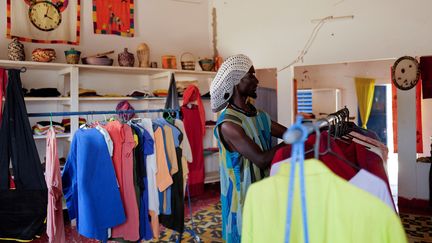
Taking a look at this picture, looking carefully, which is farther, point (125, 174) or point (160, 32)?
point (160, 32)

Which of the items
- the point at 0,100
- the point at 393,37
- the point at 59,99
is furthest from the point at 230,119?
the point at 393,37

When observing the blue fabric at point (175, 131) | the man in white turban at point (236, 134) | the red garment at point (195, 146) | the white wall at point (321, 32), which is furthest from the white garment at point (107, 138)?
the white wall at point (321, 32)

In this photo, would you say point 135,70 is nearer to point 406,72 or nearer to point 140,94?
point 140,94

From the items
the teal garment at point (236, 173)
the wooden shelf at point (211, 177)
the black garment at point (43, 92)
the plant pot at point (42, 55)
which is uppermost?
the plant pot at point (42, 55)

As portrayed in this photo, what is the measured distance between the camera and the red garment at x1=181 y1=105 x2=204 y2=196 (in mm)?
4660

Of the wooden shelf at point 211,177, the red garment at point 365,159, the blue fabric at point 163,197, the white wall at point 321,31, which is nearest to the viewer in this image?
the red garment at point 365,159

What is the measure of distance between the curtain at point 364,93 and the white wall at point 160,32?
3543 mm

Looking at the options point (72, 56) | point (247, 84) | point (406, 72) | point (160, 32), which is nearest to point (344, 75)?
point (406, 72)

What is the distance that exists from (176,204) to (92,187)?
2.46 feet

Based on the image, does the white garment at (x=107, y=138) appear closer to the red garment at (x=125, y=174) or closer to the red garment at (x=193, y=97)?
the red garment at (x=125, y=174)

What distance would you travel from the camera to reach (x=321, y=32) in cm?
455

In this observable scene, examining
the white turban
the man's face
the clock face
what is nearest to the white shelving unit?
the clock face

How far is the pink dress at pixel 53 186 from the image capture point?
7.90ft

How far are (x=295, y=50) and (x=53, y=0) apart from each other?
3027 millimetres
